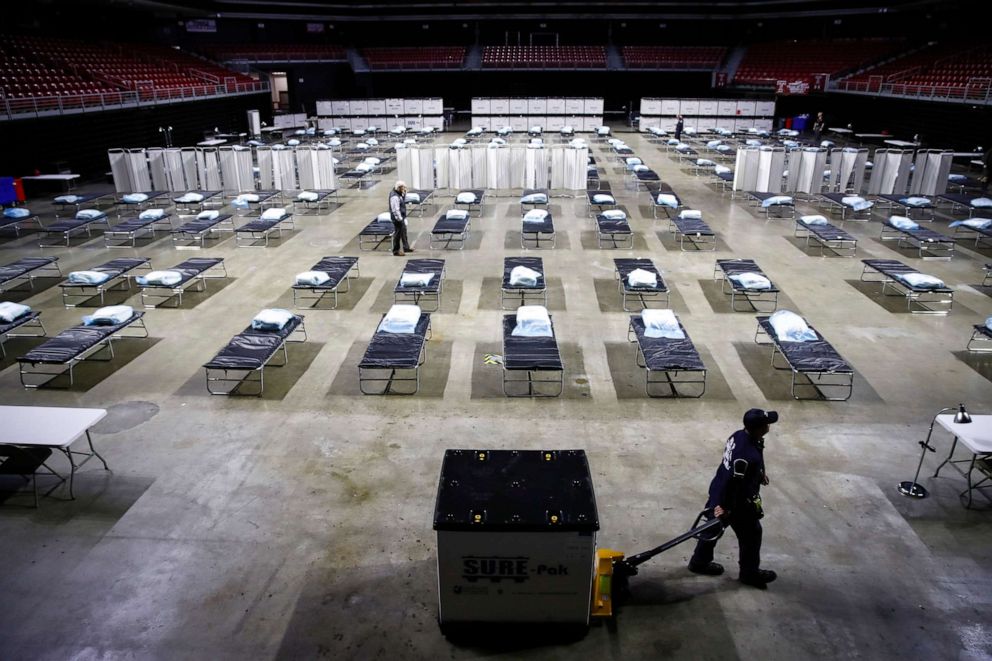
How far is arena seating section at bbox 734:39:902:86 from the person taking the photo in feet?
123

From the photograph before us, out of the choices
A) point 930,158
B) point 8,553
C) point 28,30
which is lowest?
point 8,553

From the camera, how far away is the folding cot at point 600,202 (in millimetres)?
16875

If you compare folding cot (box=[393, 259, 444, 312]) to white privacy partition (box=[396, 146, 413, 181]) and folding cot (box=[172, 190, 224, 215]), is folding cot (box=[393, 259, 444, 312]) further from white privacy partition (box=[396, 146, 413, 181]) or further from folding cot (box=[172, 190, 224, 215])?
white privacy partition (box=[396, 146, 413, 181])

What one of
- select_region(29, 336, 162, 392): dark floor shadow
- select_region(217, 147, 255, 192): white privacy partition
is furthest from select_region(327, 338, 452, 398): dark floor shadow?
select_region(217, 147, 255, 192): white privacy partition

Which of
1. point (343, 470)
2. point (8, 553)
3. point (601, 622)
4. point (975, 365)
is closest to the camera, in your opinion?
point (601, 622)

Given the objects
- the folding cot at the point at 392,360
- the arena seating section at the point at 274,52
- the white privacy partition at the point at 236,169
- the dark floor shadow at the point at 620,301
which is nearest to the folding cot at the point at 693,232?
the dark floor shadow at the point at 620,301

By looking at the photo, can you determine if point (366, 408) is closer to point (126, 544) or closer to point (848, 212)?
point (126, 544)

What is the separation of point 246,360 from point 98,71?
25278mm

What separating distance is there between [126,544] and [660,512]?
4.70m

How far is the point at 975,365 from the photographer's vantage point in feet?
30.0

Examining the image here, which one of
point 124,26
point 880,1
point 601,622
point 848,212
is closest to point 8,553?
point 601,622

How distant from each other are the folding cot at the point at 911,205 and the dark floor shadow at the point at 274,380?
14692mm

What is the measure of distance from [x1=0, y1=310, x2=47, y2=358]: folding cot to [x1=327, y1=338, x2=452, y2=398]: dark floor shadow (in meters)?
4.69

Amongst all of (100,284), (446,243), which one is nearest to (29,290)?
(100,284)
